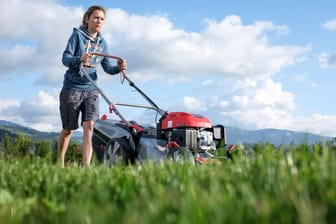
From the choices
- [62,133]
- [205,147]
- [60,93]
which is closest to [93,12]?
[60,93]

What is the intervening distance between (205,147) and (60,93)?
6.32 feet

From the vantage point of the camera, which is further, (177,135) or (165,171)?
(177,135)

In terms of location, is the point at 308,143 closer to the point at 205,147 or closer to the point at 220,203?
the point at 220,203

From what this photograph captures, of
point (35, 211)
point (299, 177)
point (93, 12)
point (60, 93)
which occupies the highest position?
point (93, 12)

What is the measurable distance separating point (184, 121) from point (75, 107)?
53.0 inches

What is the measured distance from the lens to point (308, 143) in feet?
11.6

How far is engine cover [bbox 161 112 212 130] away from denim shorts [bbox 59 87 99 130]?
931 mm

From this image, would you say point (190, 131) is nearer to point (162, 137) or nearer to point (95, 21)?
point (162, 137)

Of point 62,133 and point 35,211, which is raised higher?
point 62,133

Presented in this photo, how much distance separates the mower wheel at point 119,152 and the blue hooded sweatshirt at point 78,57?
2.80 feet

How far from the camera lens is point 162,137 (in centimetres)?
702

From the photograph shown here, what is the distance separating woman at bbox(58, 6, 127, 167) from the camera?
6434 mm

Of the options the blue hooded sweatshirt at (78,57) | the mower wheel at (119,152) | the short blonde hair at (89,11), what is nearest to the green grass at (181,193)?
the blue hooded sweatshirt at (78,57)

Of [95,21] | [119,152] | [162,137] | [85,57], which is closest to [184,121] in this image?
[162,137]
